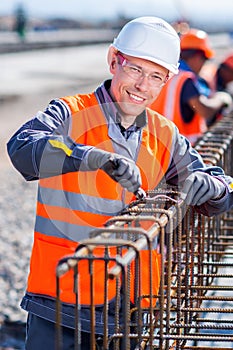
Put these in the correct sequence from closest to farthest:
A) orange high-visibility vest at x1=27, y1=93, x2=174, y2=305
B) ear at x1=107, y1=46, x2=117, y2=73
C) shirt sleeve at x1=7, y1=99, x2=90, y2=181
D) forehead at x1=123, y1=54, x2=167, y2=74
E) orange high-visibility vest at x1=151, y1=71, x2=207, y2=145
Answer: shirt sleeve at x1=7, y1=99, x2=90, y2=181 → orange high-visibility vest at x1=27, y1=93, x2=174, y2=305 → forehead at x1=123, y1=54, x2=167, y2=74 → ear at x1=107, y1=46, x2=117, y2=73 → orange high-visibility vest at x1=151, y1=71, x2=207, y2=145

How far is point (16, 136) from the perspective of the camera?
3607 millimetres

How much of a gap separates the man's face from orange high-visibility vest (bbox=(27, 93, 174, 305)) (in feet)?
0.38

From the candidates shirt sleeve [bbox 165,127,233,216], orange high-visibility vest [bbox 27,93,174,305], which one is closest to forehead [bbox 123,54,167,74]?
orange high-visibility vest [bbox 27,93,174,305]

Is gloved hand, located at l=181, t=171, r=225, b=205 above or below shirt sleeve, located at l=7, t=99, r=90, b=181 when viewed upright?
below

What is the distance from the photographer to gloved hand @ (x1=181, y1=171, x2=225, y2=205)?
377cm

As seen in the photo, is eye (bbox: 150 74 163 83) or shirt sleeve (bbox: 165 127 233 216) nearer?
eye (bbox: 150 74 163 83)

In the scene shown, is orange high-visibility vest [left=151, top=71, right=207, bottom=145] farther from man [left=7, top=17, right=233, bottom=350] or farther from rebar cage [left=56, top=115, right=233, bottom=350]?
man [left=7, top=17, right=233, bottom=350]

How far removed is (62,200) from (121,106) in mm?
469

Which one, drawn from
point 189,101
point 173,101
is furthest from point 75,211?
point 189,101

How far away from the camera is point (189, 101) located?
7578 millimetres

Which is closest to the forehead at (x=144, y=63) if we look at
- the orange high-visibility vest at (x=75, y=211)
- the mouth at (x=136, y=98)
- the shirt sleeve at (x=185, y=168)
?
the mouth at (x=136, y=98)

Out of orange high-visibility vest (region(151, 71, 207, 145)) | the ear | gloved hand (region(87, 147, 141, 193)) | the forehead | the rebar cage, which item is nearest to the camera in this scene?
the rebar cage

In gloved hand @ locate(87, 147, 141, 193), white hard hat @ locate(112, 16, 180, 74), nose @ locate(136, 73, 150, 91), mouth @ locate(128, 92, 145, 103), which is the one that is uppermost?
white hard hat @ locate(112, 16, 180, 74)

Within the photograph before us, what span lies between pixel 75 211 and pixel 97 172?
0.58ft
